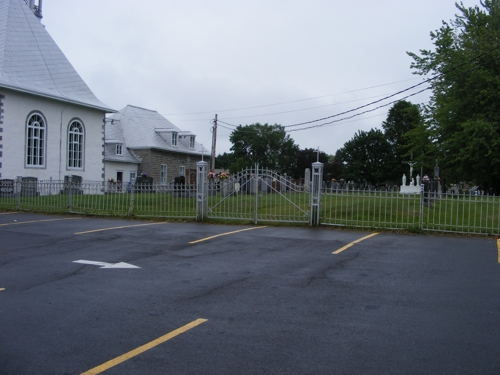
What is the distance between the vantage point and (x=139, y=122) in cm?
4916

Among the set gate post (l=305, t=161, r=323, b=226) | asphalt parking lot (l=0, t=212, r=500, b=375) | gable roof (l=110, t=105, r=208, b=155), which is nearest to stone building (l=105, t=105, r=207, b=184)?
gable roof (l=110, t=105, r=208, b=155)

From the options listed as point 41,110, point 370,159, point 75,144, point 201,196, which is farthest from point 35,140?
point 370,159

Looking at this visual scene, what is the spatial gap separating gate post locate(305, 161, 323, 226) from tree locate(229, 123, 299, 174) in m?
66.4

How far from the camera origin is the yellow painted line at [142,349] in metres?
4.30

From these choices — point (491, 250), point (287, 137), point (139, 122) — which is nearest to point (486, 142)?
point (491, 250)

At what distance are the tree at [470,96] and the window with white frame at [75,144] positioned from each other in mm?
24436

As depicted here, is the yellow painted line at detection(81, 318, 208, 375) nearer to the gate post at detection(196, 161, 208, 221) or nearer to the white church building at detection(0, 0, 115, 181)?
the gate post at detection(196, 161, 208, 221)

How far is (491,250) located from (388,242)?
236 cm

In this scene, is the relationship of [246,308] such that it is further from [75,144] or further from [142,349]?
[75,144]

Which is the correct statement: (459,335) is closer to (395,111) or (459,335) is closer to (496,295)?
(496,295)

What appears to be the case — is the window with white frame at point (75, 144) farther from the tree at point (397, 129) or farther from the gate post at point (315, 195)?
the tree at point (397, 129)

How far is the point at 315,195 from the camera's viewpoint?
15492 mm

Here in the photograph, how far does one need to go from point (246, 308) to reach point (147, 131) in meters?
43.9

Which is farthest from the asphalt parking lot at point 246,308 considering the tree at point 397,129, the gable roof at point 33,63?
the tree at point 397,129
